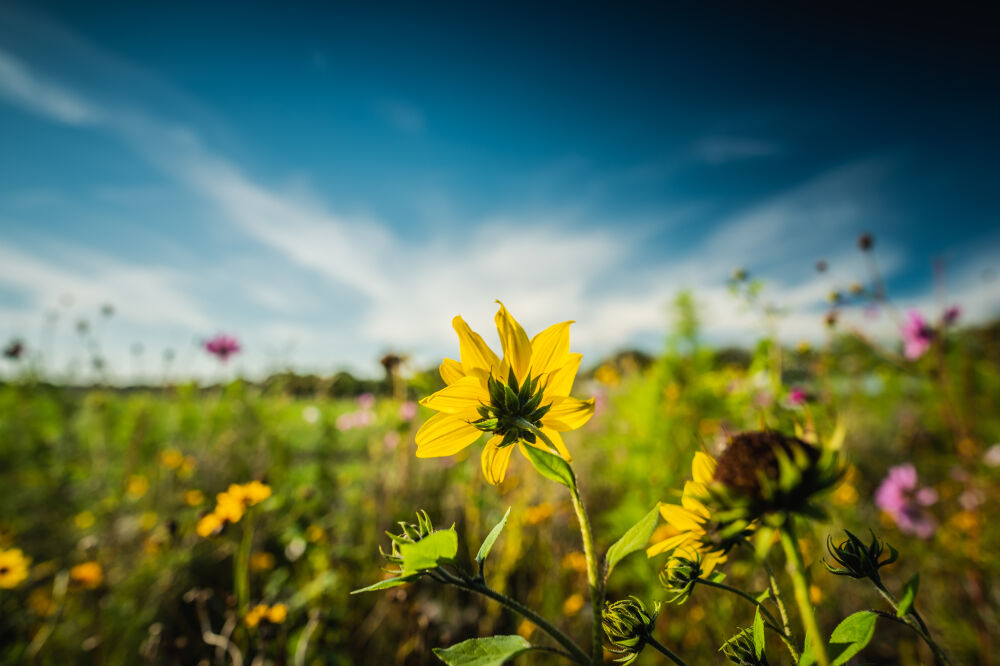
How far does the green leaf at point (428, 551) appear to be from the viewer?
0.40 meters

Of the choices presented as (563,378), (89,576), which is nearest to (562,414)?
(563,378)

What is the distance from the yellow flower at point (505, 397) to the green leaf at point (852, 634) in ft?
1.08

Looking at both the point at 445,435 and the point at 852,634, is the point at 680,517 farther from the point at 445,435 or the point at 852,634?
the point at 445,435

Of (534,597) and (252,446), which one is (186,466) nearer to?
(252,446)

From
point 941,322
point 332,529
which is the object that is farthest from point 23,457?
point 941,322

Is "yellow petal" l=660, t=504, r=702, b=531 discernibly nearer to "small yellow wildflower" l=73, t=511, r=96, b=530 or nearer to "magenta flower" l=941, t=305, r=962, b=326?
"magenta flower" l=941, t=305, r=962, b=326

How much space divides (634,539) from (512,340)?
0.91 ft

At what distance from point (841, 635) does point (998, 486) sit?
341cm

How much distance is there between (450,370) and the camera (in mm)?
635

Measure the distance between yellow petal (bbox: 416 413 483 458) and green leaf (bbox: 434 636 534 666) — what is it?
222 mm

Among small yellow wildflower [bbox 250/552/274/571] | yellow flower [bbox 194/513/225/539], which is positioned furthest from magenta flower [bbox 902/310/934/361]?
small yellow wildflower [bbox 250/552/274/571]

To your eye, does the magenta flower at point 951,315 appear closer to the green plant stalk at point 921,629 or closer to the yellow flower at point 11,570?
the green plant stalk at point 921,629

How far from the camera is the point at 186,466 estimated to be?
255 centimetres

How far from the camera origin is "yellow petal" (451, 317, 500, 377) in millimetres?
569
